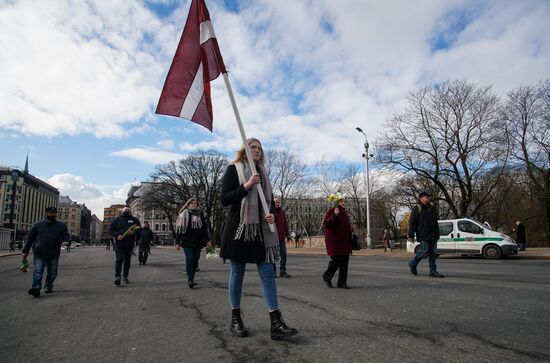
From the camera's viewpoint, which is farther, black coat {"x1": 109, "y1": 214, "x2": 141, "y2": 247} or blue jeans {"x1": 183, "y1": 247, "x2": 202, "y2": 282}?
black coat {"x1": 109, "y1": 214, "x2": 141, "y2": 247}

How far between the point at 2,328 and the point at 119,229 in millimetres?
4621

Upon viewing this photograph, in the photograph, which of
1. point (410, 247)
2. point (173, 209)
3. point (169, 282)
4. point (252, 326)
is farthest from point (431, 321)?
point (173, 209)

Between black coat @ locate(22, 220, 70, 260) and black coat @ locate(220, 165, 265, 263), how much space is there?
5.55 meters

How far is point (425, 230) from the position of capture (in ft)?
29.2

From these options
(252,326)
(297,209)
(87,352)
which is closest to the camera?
(87,352)

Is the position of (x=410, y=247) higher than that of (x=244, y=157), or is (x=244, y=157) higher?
(x=244, y=157)

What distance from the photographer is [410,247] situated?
22.9m

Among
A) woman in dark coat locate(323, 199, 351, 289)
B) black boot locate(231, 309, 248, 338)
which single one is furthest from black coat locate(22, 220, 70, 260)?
black boot locate(231, 309, 248, 338)

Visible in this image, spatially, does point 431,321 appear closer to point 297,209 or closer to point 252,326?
point 252,326

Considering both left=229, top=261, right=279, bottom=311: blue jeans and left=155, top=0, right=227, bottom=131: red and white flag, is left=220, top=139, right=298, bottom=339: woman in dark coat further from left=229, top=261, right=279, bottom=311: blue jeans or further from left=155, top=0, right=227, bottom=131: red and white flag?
left=155, top=0, right=227, bottom=131: red and white flag

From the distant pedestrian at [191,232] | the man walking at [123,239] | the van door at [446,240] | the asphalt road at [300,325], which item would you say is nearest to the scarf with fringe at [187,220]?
the distant pedestrian at [191,232]

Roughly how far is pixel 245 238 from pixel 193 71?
248cm

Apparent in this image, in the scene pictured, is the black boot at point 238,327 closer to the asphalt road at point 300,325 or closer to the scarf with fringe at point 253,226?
the asphalt road at point 300,325

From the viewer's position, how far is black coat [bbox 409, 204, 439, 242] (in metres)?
8.85
